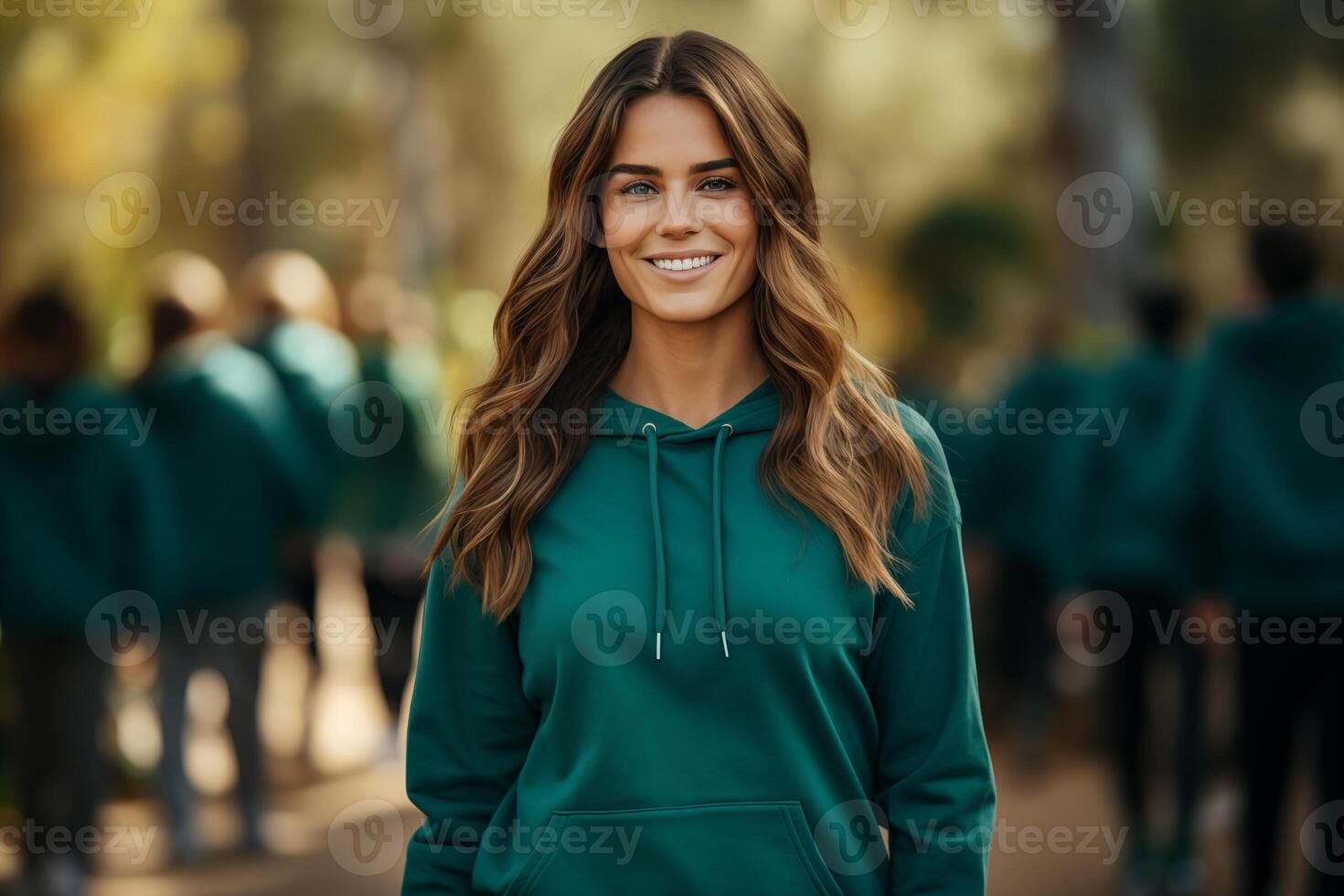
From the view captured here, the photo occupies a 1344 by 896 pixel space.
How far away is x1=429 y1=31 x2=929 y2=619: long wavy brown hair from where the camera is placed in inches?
99.0

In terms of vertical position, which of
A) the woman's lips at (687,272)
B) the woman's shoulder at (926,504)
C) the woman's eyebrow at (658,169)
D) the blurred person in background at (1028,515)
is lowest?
the blurred person in background at (1028,515)

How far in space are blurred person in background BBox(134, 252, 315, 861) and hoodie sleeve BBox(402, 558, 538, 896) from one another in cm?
487

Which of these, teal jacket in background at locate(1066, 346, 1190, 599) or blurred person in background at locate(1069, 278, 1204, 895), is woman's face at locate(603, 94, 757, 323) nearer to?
teal jacket in background at locate(1066, 346, 1190, 599)

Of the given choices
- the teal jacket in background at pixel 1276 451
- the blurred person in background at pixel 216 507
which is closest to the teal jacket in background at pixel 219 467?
the blurred person in background at pixel 216 507

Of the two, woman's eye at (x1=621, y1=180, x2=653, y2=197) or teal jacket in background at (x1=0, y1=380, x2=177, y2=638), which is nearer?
woman's eye at (x1=621, y1=180, x2=653, y2=197)

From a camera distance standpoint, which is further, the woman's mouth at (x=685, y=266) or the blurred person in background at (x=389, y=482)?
the blurred person in background at (x=389, y=482)

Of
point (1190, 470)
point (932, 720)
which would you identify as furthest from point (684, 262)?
point (1190, 470)

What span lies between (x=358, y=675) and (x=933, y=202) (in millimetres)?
9146

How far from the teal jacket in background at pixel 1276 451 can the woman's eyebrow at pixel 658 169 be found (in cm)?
357

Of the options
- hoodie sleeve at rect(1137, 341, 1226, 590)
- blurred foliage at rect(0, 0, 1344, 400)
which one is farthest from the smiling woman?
blurred foliage at rect(0, 0, 1344, 400)

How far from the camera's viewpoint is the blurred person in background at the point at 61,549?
6.59 meters

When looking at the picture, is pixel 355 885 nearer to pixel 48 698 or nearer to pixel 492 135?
pixel 48 698

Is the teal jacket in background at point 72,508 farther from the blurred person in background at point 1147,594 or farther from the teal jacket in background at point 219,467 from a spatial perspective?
the blurred person in background at point 1147,594

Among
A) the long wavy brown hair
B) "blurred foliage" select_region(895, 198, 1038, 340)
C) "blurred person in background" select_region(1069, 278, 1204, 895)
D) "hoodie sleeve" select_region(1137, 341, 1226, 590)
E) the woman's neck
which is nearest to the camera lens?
the long wavy brown hair
